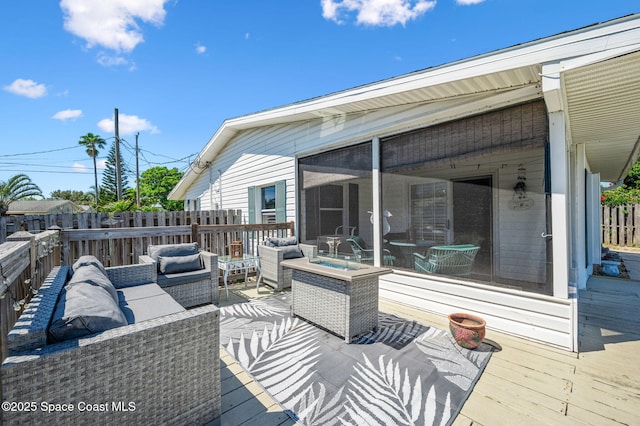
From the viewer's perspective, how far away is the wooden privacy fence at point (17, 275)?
139 cm

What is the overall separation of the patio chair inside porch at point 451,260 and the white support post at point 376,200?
0.74 meters

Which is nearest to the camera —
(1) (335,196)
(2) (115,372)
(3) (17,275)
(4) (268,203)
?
(2) (115,372)

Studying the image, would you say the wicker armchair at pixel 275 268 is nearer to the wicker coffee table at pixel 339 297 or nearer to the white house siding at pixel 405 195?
the white house siding at pixel 405 195

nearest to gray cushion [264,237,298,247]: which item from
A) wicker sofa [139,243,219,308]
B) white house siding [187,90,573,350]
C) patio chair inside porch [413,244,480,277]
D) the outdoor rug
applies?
white house siding [187,90,573,350]

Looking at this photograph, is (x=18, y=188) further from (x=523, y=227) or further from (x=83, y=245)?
(x=523, y=227)

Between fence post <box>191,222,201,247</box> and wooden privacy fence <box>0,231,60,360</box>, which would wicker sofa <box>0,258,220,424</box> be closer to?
wooden privacy fence <box>0,231,60,360</box>

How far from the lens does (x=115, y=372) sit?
135cm

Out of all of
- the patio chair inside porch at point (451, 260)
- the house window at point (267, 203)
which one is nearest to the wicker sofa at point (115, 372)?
the patio chair inside porch at point (451, 260)

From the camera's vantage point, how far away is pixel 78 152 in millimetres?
23562

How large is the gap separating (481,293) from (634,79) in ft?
8.30

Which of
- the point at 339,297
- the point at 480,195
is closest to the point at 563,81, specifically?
the point at 480,195

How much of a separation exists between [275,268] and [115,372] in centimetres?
335

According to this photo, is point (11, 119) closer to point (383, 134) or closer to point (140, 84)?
point (140, 84)

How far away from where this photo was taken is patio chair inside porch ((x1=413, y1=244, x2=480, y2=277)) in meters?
3.65
